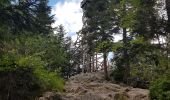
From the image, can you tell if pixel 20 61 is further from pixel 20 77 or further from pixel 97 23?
pixel 97 23

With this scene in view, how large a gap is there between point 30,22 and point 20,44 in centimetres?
289

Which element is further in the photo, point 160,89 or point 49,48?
point 49,48

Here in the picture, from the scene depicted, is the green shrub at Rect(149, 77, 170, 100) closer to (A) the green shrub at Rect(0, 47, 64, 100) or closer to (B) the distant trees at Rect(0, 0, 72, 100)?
(B) the distant trees at Rect(0, 0, 72, 100)

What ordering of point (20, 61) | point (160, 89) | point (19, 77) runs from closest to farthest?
point (20, 61) → point (19, 77) → point (160, 89)

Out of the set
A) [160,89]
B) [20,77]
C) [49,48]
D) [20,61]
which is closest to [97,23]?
[49,48]

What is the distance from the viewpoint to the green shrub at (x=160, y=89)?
14.4 metres

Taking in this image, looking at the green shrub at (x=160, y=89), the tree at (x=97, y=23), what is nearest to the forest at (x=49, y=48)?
the green shrub at (x=160, y=89)

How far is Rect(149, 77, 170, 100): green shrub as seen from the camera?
14.4 m

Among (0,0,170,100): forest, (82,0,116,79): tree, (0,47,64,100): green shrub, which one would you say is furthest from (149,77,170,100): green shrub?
(82,0,116,79): tree

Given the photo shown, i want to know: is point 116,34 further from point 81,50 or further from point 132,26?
point 132,26

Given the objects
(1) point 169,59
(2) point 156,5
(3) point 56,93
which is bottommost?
(3) point 56,93

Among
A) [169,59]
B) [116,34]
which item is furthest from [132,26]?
[116,34]

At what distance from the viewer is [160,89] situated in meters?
14.8

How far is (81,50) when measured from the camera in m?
51.1
